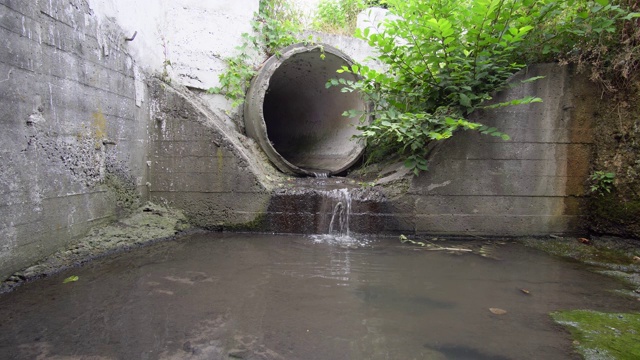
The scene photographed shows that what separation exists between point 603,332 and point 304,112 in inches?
260

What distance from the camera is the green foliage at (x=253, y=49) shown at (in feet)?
17.2

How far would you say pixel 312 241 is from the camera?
3.98 metres

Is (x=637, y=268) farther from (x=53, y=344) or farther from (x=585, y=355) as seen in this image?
(x=53, y=344)

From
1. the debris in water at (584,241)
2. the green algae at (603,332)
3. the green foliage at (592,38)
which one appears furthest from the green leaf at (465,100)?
the green algae at (603,332)

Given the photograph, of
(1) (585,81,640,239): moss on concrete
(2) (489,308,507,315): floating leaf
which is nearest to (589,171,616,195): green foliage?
(1) (585,81,640,239): moss on concrete

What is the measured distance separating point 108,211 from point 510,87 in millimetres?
4580

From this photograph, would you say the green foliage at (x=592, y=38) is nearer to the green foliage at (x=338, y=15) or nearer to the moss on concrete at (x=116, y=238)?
the green foliage at (x=338, y=15)

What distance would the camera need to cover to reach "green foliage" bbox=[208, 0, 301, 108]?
5.25 meters

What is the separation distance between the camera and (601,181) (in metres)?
3.88

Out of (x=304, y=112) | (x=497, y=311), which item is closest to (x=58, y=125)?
(x=497, y=311)

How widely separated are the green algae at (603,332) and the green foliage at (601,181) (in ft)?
6.92

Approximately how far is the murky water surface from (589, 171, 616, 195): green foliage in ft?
3.76

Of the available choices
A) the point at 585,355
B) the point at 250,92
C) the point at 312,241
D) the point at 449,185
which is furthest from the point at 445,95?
the point at 585,355

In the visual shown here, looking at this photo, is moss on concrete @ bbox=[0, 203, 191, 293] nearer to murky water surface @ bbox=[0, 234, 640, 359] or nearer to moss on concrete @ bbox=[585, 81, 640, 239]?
murky water surface @ bbox=[0, 234, 640, 359]
